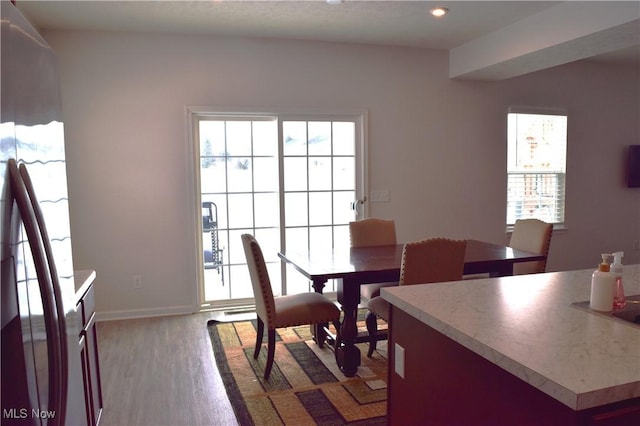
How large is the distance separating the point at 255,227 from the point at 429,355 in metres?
3.42

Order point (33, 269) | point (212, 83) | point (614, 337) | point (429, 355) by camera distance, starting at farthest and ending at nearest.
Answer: point (212, 83)
point (429, 355)
point (614, 337)
point (33, 269)

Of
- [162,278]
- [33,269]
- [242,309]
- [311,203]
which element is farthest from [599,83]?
[33,269]

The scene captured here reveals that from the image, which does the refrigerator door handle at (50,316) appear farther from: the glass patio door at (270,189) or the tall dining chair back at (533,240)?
the glass patio door at (270,189)

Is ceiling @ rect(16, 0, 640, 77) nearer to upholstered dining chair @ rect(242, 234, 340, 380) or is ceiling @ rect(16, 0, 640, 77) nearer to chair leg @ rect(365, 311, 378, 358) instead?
upholstered dining chair @ rect(242, 234, 340, 380)

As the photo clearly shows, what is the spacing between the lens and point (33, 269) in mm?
1013

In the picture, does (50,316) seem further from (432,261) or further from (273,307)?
(432,261)

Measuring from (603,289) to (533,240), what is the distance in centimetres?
241

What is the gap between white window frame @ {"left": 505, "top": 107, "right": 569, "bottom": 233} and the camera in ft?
18.2

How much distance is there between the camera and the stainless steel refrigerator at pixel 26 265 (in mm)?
911

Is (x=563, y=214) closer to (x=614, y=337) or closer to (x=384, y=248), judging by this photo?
(x=384, y=248)

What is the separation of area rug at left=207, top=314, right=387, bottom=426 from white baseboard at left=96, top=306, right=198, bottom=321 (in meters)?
0.80

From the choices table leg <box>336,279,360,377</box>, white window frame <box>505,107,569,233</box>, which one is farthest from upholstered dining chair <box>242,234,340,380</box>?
white window frame <box>505,107,569,233</box>

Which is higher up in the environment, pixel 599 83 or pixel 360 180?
pixel 599 83

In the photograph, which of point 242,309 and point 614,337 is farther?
point 242,309
